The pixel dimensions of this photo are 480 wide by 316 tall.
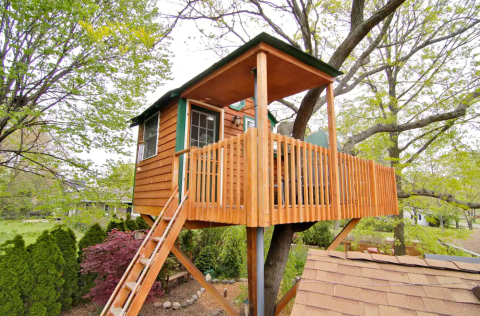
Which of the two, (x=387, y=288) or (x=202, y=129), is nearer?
(x=387, y=288)

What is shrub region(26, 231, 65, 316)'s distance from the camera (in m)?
5.26

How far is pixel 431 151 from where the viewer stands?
955 cm

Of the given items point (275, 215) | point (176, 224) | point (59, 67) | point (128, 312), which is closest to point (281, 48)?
point (275, 215)

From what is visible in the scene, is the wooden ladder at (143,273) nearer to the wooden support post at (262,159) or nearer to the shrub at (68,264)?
the wooden support post at (262,159)

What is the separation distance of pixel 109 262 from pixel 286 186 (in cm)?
493

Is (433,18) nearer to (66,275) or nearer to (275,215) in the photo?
(275,215)

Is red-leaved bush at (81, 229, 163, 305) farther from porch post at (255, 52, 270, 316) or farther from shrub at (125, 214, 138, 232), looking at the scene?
porch post at (255, 52, 270, 316)

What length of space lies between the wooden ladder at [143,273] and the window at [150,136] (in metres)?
2.20

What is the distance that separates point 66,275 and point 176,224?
4.72 metres

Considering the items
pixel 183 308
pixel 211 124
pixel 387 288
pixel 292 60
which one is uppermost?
pixel 292 60

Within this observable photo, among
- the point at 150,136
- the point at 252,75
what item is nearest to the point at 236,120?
the point at 252,75

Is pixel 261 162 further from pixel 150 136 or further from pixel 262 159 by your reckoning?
pixel 150 136

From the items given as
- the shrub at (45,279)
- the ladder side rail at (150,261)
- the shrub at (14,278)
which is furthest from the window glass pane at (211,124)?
the shrub at (14,278)

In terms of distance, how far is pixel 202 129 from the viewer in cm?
502
